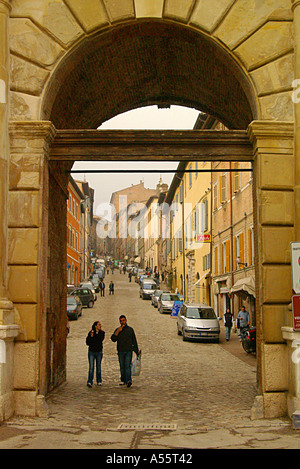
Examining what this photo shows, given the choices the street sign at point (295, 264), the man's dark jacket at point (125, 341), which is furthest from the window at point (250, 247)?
the street sign at point (295, 264)

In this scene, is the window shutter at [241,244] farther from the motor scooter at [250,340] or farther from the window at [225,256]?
the motor scooter at [250,340]

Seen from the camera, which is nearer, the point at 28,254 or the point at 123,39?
the point at 28,254

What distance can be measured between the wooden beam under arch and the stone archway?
1.28ft

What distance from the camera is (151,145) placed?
34.6ft

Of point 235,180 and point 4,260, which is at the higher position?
point 235,180

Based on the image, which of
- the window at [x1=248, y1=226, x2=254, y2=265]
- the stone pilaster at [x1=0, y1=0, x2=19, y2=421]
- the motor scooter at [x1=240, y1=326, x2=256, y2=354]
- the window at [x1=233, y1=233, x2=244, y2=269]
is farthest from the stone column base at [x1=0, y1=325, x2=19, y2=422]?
the window at [x1=233, y1=233, x2=244, y2=269]

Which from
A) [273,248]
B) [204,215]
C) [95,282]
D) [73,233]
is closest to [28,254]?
[273,248]

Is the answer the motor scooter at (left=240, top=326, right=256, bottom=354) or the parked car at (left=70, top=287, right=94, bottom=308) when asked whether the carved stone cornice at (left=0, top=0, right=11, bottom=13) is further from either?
the parked car at (left=70, top=287, right=94, bottom=308)

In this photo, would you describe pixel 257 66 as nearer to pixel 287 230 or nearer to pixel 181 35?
pixel 181 35

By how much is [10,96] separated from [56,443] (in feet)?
18.8

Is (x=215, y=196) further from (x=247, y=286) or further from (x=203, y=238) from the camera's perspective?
(x=247, y=286)

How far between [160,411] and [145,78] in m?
7.61

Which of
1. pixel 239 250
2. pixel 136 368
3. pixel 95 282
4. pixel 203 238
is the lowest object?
pixel 136 368

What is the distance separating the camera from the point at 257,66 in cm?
1028
